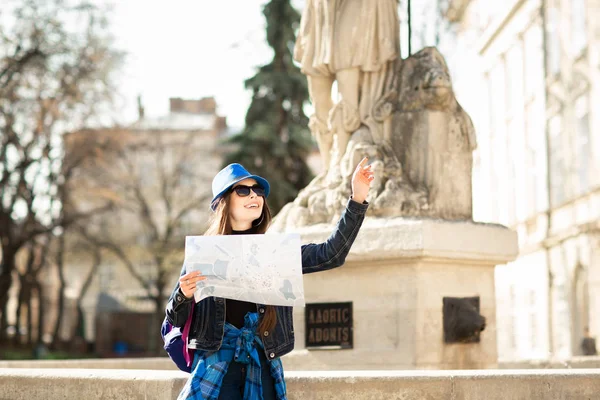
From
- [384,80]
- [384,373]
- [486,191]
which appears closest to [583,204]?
[486,191]

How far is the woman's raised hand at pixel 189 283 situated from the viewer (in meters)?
3.91

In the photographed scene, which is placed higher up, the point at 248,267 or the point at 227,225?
the point at 227,225

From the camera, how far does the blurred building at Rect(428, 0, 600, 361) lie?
27.5 m

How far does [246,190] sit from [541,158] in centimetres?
2993

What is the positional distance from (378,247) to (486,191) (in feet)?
112

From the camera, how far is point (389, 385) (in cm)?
529

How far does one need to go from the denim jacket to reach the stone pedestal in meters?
3.66

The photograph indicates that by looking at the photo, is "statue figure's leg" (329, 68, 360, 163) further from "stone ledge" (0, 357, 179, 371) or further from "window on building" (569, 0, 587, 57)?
"window on building" (569, 0, 587, 57)

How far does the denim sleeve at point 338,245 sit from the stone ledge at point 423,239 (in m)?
3.60

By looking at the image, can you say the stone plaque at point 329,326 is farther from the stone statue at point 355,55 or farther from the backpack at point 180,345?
the backpack at point 180,345

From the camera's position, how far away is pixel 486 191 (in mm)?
41438

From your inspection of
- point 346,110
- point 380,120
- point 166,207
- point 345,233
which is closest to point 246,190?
point 345,233

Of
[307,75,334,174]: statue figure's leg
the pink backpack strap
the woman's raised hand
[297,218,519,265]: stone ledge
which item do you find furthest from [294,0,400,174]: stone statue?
the woman's raised hand

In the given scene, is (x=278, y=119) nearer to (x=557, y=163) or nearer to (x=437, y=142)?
(x=557, y=163)
